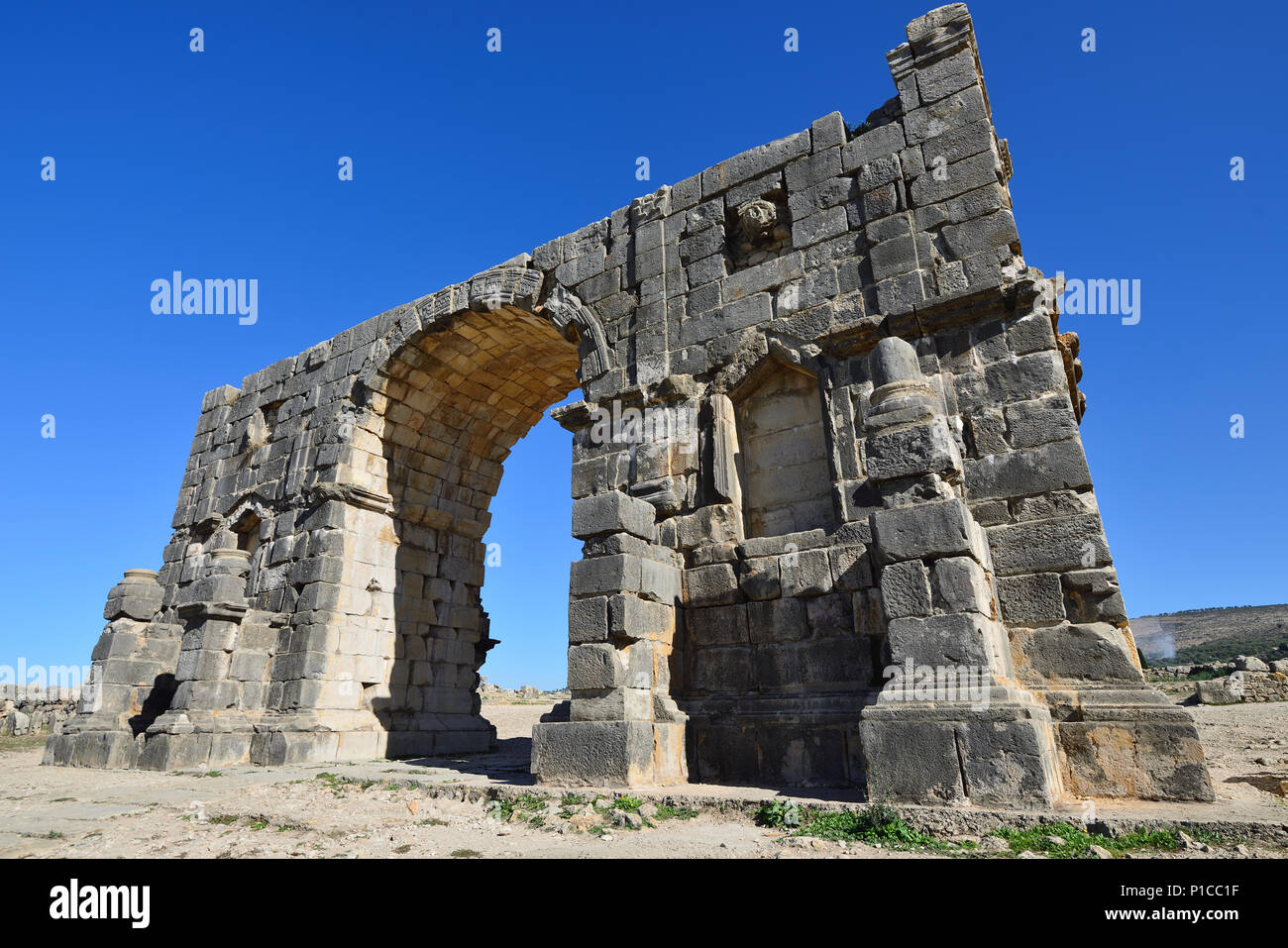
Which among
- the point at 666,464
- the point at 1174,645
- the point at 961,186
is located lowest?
the point at 1174,645

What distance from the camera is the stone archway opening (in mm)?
10703

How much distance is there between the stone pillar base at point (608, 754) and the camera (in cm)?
541

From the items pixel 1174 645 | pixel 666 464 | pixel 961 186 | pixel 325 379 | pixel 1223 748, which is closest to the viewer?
pixel 961 186

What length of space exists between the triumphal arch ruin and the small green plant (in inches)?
19.5

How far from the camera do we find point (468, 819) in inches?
199

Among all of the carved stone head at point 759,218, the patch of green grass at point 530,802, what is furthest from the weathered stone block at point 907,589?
the carved stone head at point 759,218

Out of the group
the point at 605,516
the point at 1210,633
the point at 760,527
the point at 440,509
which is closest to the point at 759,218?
the point at 760,527

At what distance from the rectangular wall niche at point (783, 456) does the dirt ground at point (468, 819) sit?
2399 mm

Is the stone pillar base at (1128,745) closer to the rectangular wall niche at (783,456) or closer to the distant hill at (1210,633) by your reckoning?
the rectangular wall niche at (783,456)

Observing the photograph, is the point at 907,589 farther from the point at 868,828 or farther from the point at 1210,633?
the point at 1210,633

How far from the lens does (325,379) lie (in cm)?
1171

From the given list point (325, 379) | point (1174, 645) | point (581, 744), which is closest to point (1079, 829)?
point (581, 744)
